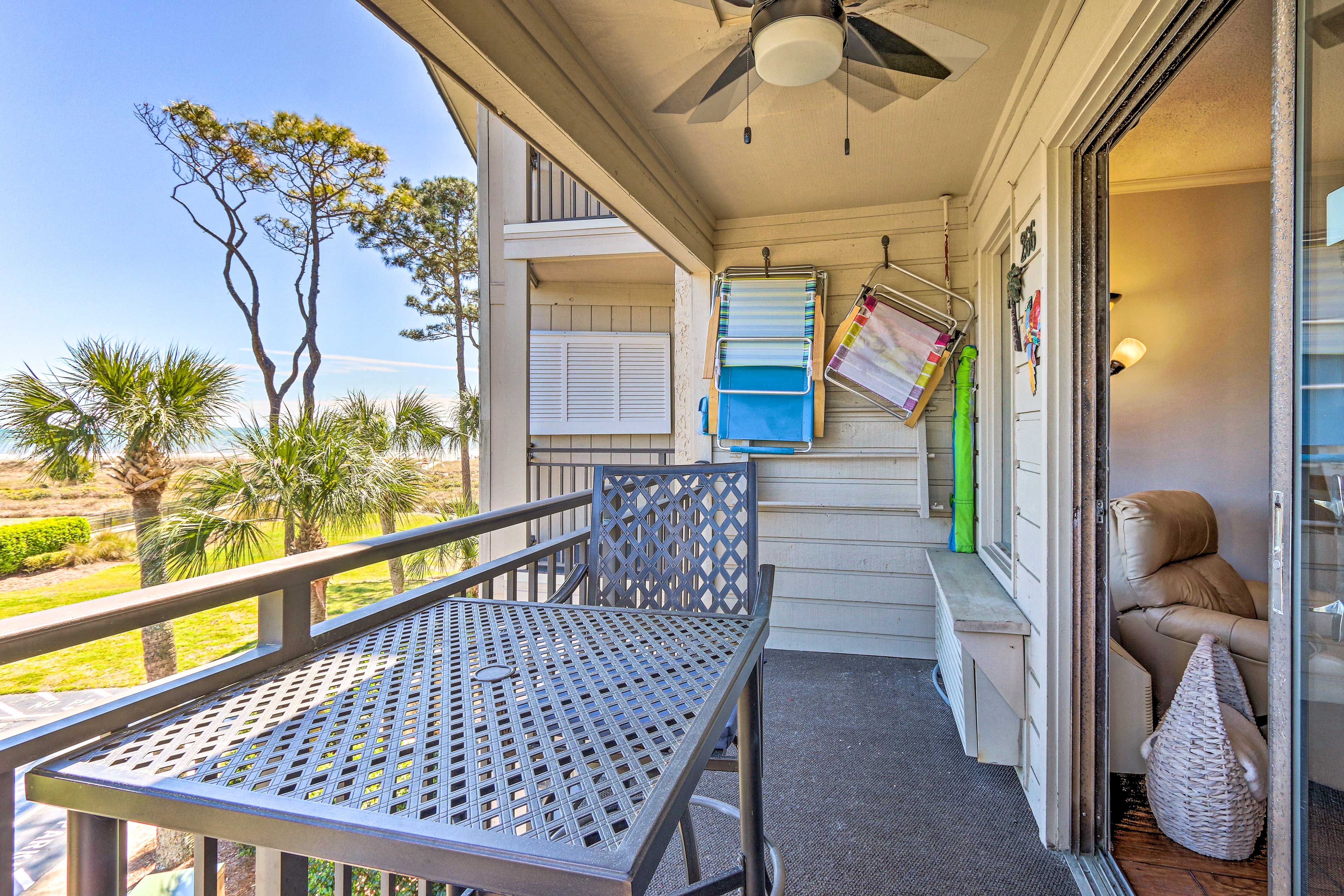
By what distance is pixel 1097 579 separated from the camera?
174cm

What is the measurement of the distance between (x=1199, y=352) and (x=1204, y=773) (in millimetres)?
2512

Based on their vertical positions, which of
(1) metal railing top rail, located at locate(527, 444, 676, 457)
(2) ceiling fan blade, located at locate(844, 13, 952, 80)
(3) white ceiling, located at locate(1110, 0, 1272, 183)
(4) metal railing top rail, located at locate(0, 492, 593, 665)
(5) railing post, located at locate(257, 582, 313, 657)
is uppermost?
(3) white ceiling, located at locate(1110, 0, 1272, 183)

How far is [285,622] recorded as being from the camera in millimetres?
1038

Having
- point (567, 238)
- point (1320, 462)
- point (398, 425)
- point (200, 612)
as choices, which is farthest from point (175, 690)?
point (398, 425)

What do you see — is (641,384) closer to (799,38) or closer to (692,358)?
(692,358)

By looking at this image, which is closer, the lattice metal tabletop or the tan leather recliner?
the lattice metal tabletop

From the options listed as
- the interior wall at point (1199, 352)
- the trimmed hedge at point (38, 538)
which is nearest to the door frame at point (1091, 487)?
the interior wall at point (1199, 352)

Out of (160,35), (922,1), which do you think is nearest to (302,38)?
(160,35)

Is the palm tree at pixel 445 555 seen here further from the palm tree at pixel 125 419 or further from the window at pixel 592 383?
the window at pixel 592 383

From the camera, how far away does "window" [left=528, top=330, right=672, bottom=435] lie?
591cm

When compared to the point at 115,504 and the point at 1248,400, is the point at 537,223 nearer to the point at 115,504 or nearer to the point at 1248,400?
the point at 1248,400

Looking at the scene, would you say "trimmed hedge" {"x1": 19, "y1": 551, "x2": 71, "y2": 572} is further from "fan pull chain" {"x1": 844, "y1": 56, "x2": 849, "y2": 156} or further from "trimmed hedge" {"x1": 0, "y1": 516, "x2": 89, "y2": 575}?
"fan pull chain" {"x1": 844, "y1": 56, "x2": 849, "y2": 156}

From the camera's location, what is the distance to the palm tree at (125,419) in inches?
232

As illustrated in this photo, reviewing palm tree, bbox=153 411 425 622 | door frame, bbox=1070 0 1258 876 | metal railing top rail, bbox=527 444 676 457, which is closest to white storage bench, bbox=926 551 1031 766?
door frame, bbox=1070 0 1258 876
